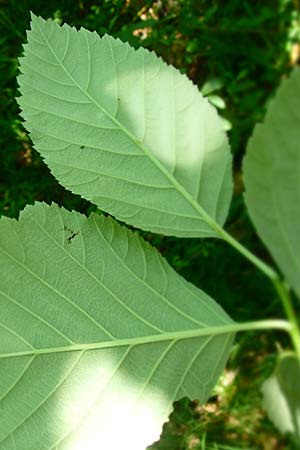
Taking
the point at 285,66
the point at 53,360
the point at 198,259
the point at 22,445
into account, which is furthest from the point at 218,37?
the point at 22,445

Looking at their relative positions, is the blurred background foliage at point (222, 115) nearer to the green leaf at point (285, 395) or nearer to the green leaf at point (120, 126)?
the green leaf at point (120, 126)

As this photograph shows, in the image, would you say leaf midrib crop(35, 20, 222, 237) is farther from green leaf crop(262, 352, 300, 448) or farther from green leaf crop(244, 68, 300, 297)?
green leaf crop(262, 352, 300, 448)

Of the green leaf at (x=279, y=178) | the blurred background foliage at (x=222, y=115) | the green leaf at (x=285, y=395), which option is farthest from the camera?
the blurred background foliage at (x=222, y=115)

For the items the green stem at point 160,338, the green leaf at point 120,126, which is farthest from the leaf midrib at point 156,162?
the green stem at point 160,338

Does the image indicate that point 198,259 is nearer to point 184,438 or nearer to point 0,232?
point 184,438

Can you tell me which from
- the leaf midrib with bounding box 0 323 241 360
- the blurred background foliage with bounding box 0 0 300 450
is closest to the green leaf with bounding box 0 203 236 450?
the leaf midrib with bounding box 0 323 241 360
